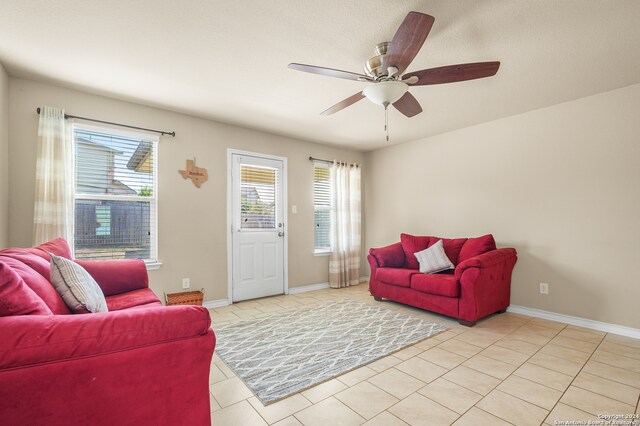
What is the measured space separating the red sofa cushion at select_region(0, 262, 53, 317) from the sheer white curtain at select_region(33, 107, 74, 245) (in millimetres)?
A: 2203

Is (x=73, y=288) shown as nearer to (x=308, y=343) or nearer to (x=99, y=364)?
(x=99, y=364)

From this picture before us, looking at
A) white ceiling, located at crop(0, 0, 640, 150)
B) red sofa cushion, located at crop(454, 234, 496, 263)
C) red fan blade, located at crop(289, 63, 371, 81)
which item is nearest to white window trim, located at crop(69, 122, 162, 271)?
white ceiling, located at crop(0, 0, 640, 150)

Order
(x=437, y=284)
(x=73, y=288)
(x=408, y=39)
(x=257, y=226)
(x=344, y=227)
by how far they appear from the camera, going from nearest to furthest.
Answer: (x=73, y=288)
(x=408, y=39)
(x=437, y=284)
(x=257, y=226)
(x=344, y=227)

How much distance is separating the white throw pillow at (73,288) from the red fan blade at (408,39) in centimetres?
229

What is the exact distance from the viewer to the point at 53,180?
9.62 ft

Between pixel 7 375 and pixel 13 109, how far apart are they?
10.1 ft

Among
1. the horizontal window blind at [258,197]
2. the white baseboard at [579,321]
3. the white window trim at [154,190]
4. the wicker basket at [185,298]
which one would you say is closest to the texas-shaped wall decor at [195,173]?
the white window trim at [154,190]

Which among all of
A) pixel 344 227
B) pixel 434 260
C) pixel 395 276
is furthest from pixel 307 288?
pixel 434 260

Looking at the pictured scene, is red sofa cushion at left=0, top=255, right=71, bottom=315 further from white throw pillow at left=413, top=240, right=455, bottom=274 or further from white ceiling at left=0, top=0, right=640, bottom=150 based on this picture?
white throw pillow at left=413, top=240, right=455, bottom=274

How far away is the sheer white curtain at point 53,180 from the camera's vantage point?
2.87 metres

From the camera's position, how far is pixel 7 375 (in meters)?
0.98

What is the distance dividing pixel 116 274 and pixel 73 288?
3.50ft

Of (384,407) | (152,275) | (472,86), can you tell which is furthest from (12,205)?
(472,86)

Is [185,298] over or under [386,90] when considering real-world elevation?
under
